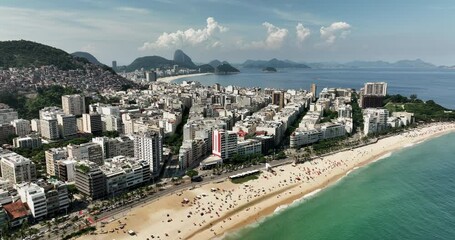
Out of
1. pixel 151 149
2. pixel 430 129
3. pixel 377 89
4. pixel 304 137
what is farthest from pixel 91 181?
pixel 377 89

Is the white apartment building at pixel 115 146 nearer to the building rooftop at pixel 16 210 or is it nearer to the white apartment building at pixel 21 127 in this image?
the building rooftop at pixel 16 210

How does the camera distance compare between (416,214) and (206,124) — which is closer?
(416,214)

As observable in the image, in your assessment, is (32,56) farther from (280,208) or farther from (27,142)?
(280,208)

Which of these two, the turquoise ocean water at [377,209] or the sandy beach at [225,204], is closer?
the sandy beach at [225,204]

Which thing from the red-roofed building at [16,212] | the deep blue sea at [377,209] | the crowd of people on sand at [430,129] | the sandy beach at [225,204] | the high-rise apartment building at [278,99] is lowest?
the deep blue sea at [377,209]

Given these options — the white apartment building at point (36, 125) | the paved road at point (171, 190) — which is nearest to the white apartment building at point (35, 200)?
the paved road at point (171, 190)

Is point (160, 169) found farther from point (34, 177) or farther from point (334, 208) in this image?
point (334, 208)

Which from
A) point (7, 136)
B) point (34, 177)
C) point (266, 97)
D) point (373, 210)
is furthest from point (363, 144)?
point (7, 136)

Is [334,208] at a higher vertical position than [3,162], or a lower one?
lower

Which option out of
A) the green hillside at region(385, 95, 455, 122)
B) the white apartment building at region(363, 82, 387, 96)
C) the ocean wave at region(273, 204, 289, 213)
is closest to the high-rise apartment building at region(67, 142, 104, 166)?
the ocean wave at region(273, 204, 289, 213)
